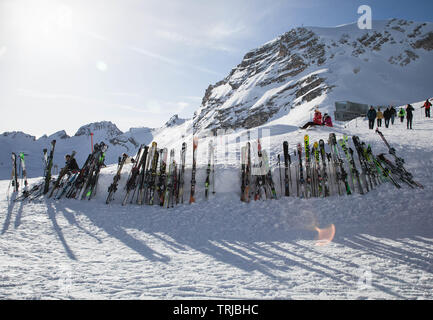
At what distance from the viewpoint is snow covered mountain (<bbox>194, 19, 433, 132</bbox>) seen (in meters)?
46.8

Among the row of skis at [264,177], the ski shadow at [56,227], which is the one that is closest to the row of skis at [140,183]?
the row of skis at [264,177]

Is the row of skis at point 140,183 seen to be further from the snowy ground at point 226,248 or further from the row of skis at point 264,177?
the snowy ground at point 226,248

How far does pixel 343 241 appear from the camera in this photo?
202 inches

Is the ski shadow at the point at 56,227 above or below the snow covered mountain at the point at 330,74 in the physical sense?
below

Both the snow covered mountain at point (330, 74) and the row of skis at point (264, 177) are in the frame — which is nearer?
the row of skis at point (264, 177)

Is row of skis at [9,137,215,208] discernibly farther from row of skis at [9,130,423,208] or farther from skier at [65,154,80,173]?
skier at [65,154,80,173]

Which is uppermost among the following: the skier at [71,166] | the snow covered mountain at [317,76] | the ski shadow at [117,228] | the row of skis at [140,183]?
the snow covered mountain at [317,76]

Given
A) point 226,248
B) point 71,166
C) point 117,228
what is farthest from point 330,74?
point 117,228

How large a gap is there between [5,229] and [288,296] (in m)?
7.15

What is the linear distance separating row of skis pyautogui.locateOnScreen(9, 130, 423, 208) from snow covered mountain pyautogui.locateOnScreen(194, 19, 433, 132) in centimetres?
2755

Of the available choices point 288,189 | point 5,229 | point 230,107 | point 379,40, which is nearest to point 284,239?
point 288,189

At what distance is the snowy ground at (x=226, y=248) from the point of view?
325 centimetres

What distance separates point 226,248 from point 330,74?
63030 mm

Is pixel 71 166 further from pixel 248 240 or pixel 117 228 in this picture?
pixel 248 240
